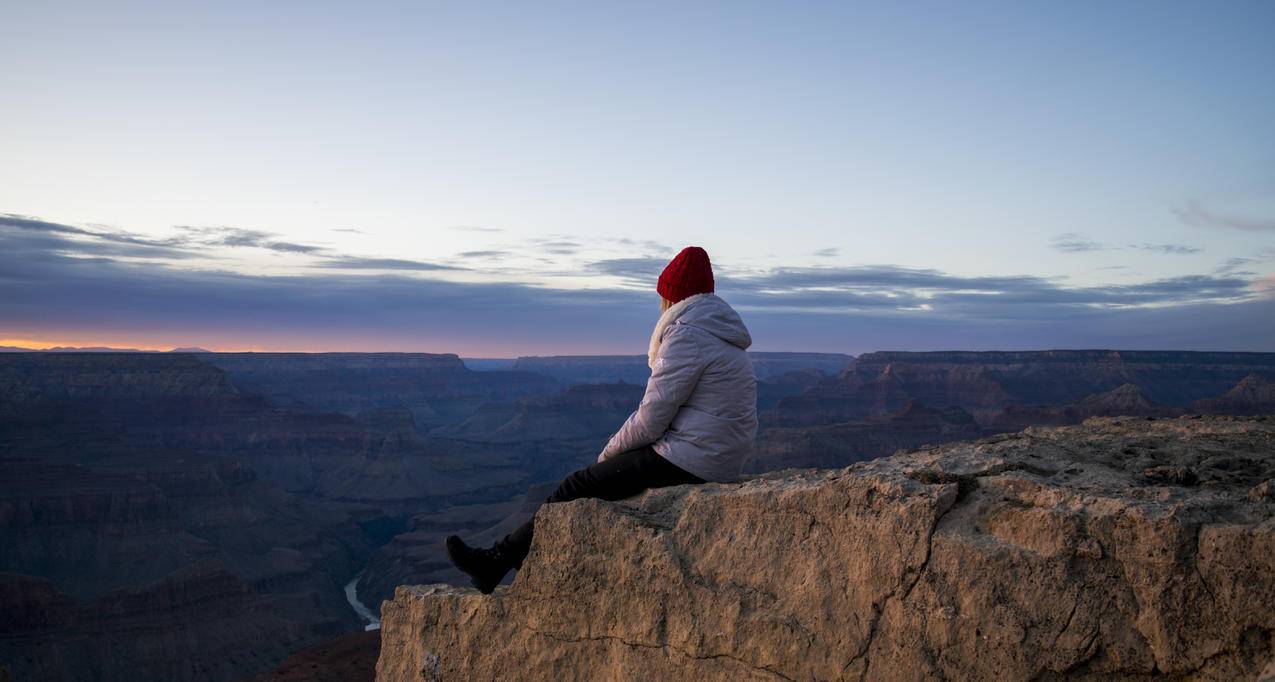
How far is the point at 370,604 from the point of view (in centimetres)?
5466

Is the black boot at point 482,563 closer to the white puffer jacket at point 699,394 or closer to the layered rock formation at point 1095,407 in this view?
the white puffer jacket at point 699,394

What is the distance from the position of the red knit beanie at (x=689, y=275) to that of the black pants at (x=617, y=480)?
2.95 feet

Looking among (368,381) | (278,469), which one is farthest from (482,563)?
(368,381)

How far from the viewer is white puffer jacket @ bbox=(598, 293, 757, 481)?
457 centimetres

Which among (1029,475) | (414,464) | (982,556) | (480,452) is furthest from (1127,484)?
(480,452)

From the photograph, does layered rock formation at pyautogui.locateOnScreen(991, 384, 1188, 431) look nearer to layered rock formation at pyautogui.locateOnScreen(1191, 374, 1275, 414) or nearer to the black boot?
layered rock formation at pyautogui.locateOnScreen(1191, 374, 1275, 414)

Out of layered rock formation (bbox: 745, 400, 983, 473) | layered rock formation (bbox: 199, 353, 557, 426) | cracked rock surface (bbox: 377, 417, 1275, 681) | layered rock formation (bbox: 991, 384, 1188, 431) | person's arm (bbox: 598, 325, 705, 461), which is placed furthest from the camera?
layered rock formation (bbox: 199, 353, 557, 426)

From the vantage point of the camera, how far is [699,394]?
464 cm

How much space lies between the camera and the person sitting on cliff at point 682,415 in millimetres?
4582

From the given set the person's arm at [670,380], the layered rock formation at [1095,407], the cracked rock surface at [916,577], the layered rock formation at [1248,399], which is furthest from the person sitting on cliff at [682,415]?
the layered rock formation at [1095,407]

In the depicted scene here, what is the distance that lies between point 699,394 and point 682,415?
17cm

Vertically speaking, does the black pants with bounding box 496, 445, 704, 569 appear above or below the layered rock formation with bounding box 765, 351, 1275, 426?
above

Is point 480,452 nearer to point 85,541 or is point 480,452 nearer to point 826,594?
point 85,541

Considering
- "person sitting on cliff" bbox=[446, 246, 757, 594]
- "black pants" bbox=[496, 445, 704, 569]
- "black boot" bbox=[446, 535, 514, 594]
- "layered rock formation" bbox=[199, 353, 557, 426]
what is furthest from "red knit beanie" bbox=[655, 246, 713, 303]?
"layered rock formation" bbox=[199, 353, 557, 426]
